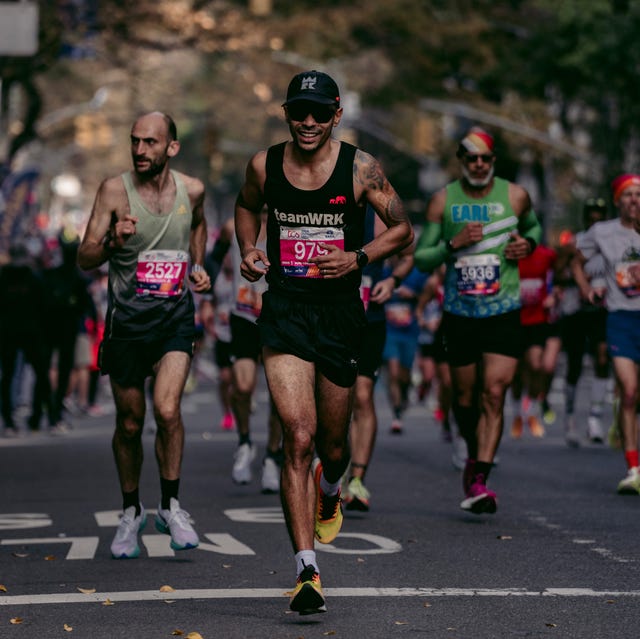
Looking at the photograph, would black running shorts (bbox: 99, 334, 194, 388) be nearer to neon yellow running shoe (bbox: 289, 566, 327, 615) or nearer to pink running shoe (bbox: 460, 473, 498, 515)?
pink running shoe (bbox: 460, 473, 498, 515)

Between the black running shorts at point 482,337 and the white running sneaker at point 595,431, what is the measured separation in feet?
21.3

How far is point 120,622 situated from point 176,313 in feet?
7.98

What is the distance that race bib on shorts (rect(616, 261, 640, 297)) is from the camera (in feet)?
40.9

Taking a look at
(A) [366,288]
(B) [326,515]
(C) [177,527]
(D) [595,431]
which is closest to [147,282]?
(C) [177,527]

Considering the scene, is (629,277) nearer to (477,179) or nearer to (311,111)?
(477,179)

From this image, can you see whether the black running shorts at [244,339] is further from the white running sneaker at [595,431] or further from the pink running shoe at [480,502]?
the white running sneaker at [595,431]

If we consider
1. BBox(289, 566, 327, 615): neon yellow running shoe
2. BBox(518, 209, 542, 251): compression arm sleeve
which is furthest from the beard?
A: BBox(289, 566, 327, 615): neon yellow running shoe

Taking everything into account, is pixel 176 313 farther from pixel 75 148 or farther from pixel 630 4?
pixel 75 148

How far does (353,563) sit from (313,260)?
178 cm

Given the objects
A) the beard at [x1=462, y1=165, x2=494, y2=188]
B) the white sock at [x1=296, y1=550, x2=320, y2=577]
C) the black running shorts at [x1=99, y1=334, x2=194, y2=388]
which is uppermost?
the beard at [x1=462, y1=165, x2=494, y2=188]

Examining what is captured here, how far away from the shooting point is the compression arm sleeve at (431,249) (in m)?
11.0

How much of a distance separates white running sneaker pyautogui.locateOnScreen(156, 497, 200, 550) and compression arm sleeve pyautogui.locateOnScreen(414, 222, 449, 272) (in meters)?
2.53

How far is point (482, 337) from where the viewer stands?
11.0 metres

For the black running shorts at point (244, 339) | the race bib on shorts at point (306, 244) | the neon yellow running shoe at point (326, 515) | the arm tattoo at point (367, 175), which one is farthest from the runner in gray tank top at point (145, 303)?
the black running shorts at point (244, 339)
